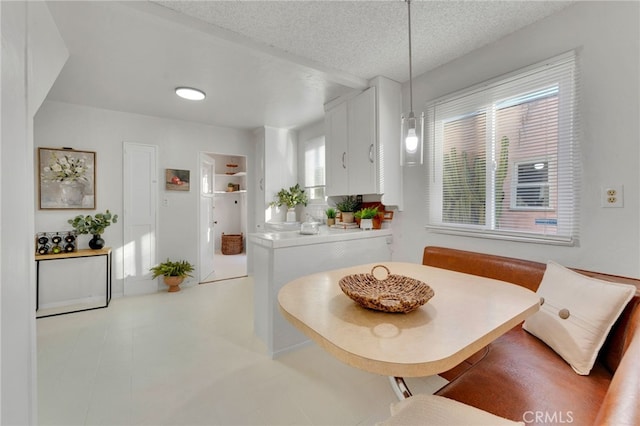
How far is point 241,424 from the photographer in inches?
58.8

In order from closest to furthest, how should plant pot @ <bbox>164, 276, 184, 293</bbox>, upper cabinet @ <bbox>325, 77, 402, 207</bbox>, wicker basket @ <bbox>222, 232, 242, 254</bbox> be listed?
1. upper cabinet @ <bbox>325, 77, 402, 207</bbox>
2. plant pot @ <bbox>164, 276, 184, 293</bbox>
3. wicker basket @ <bbox>222, 232, 242, 254</bbox>

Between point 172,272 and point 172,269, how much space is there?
5cm

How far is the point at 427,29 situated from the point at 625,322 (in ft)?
6.70

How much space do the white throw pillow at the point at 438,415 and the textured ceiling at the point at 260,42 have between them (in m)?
2.08

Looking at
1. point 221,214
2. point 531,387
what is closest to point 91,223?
point 221,214

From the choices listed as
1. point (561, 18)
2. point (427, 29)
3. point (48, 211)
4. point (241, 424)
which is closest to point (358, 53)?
point (427, 29)

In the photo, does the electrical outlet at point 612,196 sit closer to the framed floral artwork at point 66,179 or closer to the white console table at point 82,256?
the white console table at point 82,256

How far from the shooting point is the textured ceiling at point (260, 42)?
66.9 inches

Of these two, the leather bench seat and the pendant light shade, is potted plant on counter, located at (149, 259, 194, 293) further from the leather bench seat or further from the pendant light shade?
the leather bench seat

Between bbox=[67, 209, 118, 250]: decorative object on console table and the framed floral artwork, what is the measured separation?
18 centimetres

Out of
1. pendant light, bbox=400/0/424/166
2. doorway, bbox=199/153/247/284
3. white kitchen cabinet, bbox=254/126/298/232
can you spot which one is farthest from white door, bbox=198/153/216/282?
pendant light, bbox=400/0/424/166

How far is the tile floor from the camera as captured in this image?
61.1 inches

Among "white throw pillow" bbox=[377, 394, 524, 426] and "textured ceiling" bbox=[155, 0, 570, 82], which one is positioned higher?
"textured ceiling" bbox=[155, 0, 570, 82]

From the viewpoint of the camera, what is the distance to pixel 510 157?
199cm
